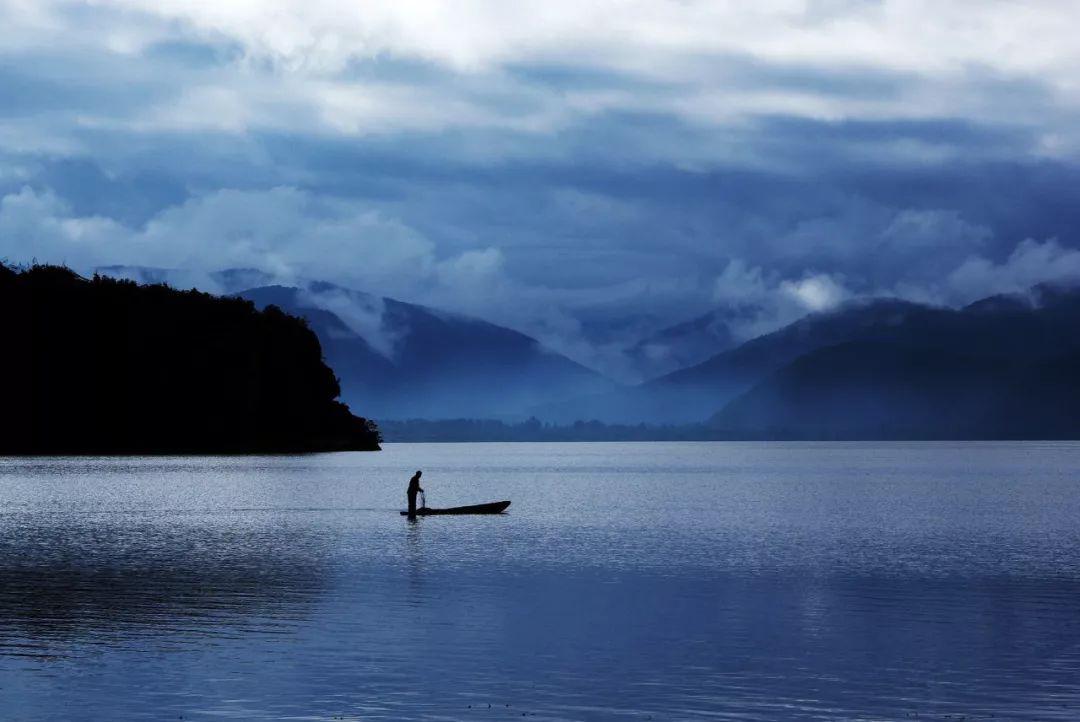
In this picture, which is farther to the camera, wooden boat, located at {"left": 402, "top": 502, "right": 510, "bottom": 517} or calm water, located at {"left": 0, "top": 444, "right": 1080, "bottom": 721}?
wooden boat, located at {"left": 402, "top": 502, "right": 510, "bottom": 517}

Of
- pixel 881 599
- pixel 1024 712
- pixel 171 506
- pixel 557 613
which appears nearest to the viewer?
pixel 1024 712

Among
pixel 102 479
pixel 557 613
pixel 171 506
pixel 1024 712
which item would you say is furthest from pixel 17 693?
pixel 102 479

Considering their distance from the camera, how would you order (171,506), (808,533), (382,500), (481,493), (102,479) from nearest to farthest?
(808,533) → (171,506) → (382,500) → (481,493) → (102,479)

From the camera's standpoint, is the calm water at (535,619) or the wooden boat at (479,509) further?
the wooden boat at (479,509)

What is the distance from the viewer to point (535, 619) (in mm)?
49719

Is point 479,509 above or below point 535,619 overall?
above

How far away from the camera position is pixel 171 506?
407 feet

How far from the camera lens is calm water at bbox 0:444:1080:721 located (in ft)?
116

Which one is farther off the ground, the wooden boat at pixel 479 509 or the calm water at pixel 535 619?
the wooden boat at pixel 479 509

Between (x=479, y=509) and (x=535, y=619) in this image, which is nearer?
(x=535, y=619)

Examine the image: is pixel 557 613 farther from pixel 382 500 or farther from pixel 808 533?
pixel 382 500

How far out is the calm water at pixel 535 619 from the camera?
35.4m

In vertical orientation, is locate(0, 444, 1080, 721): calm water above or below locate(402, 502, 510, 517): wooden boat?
below

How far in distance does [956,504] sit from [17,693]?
11472cm
